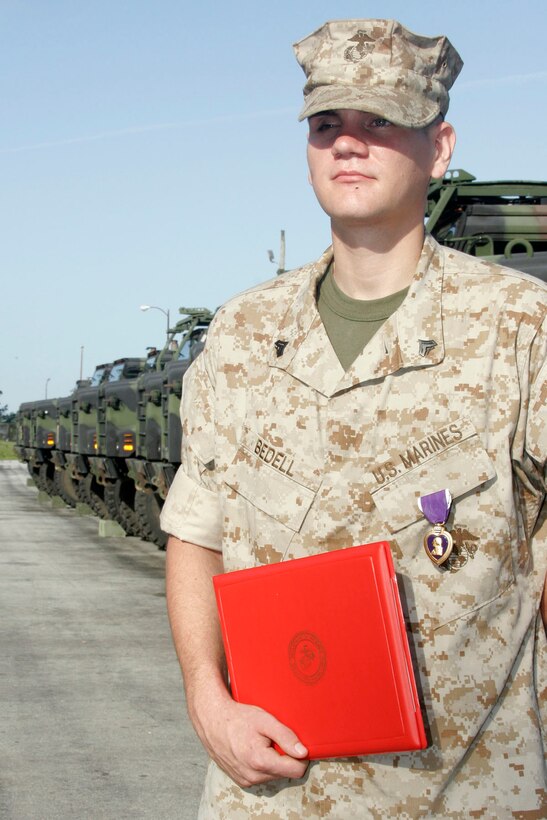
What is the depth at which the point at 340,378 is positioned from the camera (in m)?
1.96

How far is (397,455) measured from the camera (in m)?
1.91

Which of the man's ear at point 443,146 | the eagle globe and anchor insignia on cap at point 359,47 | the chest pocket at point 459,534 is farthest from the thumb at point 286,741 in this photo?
the eagle globe and anchor insignia on cap at point 359,47

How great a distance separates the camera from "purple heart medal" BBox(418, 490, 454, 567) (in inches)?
73.4

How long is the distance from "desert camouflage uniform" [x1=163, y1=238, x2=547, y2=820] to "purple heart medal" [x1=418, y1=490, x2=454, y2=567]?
1 cm

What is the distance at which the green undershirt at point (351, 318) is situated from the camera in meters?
2.01

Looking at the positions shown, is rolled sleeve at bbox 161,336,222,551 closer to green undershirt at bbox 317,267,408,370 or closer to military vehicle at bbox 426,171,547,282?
green undershirt at bbox 317,267,408,370

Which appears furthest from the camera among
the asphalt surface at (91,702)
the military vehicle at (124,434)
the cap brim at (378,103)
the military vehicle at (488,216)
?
the military vehicle at (124,434)

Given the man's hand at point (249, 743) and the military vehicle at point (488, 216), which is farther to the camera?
the military vehicle at point (488, 216)

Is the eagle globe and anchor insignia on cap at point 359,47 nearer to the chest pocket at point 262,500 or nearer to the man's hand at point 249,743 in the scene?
the chest pocket at point 262,500

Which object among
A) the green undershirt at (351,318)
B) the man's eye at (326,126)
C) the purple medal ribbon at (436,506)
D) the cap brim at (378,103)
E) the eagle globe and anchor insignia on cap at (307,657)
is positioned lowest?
the eagle globe and anchor insignia on cap at (307,657)

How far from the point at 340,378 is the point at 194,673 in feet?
1.53

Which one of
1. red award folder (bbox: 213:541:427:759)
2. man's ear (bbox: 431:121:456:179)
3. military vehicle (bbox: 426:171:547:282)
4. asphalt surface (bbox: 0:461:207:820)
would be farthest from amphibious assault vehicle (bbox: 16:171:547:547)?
red award folder (bbox: 213:541:427:759)

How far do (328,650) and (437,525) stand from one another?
218 mm

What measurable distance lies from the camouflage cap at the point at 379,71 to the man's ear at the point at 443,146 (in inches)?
1.9
